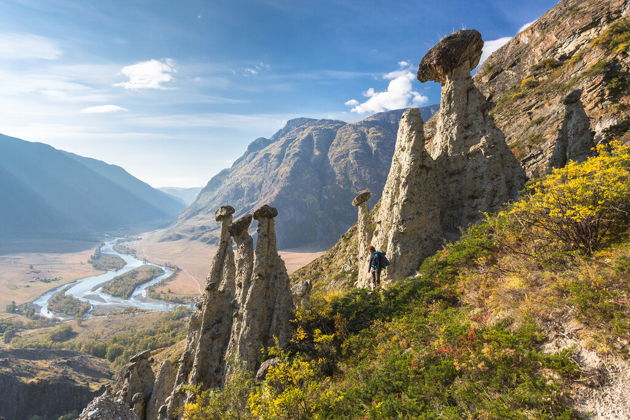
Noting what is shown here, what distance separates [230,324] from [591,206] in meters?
14.1

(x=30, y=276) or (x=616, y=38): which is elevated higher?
(x=616, y=38)

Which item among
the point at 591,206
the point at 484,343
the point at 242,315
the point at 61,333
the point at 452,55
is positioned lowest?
the point at 61,333

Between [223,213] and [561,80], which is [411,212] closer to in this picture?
[223,213]

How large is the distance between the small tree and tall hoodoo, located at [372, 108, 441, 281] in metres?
5.32

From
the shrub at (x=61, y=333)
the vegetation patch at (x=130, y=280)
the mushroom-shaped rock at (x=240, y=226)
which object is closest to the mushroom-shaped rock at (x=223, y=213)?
the mushroom-shaped rock at (x=240, y=226)

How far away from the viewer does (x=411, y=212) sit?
44.4 ft

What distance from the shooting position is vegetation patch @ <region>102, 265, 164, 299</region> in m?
137

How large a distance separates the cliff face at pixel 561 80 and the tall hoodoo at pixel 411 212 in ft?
21.9

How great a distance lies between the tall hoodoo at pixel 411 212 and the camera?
1337 cm

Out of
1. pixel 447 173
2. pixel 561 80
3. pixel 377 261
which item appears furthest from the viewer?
pixel 561 80

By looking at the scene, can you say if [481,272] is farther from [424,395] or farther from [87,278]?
[87,278]

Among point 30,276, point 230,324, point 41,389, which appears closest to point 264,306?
point 230,324

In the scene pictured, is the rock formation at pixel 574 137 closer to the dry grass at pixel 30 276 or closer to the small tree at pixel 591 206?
the small tree at pixel 591 206

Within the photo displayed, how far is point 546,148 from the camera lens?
1895 centimetres
